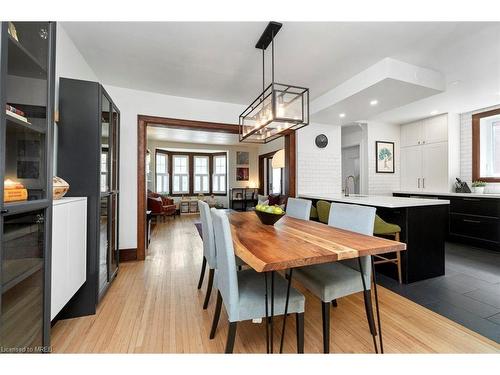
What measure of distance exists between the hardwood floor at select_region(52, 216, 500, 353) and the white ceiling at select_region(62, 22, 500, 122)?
2.47m

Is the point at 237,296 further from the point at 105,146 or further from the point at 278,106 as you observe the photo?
the point at 105,146

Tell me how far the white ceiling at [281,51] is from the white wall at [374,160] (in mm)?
1932

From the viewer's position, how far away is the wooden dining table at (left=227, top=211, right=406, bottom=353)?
116 cm

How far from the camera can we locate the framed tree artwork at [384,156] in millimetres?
5180

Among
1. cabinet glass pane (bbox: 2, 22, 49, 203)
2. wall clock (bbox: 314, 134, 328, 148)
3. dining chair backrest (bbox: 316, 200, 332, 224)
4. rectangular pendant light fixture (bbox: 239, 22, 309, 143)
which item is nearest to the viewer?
cabinet glass pane (bbox: 2, 22, 49, 203)

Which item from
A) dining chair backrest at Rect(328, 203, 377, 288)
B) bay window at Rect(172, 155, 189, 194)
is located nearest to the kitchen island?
dining chair backrest at Rect(328, 203, 377, 288)

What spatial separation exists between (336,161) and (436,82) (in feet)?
6.48

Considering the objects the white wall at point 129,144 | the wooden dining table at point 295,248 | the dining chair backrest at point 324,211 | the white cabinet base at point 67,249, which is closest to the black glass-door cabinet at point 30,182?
the white cabinet base at point 67,249

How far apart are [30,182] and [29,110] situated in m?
0.43

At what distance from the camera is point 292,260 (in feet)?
3.73

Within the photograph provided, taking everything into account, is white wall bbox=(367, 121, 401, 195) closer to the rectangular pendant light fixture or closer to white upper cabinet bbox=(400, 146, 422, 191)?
white upper cabinet bbox=(400, 146, 422, 191)

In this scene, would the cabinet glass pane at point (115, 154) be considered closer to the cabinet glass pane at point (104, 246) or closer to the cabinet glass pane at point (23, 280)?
the cabinet glass pane at point (104, 246)

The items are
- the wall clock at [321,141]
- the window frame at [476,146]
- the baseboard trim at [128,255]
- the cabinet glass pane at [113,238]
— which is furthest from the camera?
the wall clock at [321,141]

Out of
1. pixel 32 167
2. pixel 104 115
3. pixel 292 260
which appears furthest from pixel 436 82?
pixel 32 167
